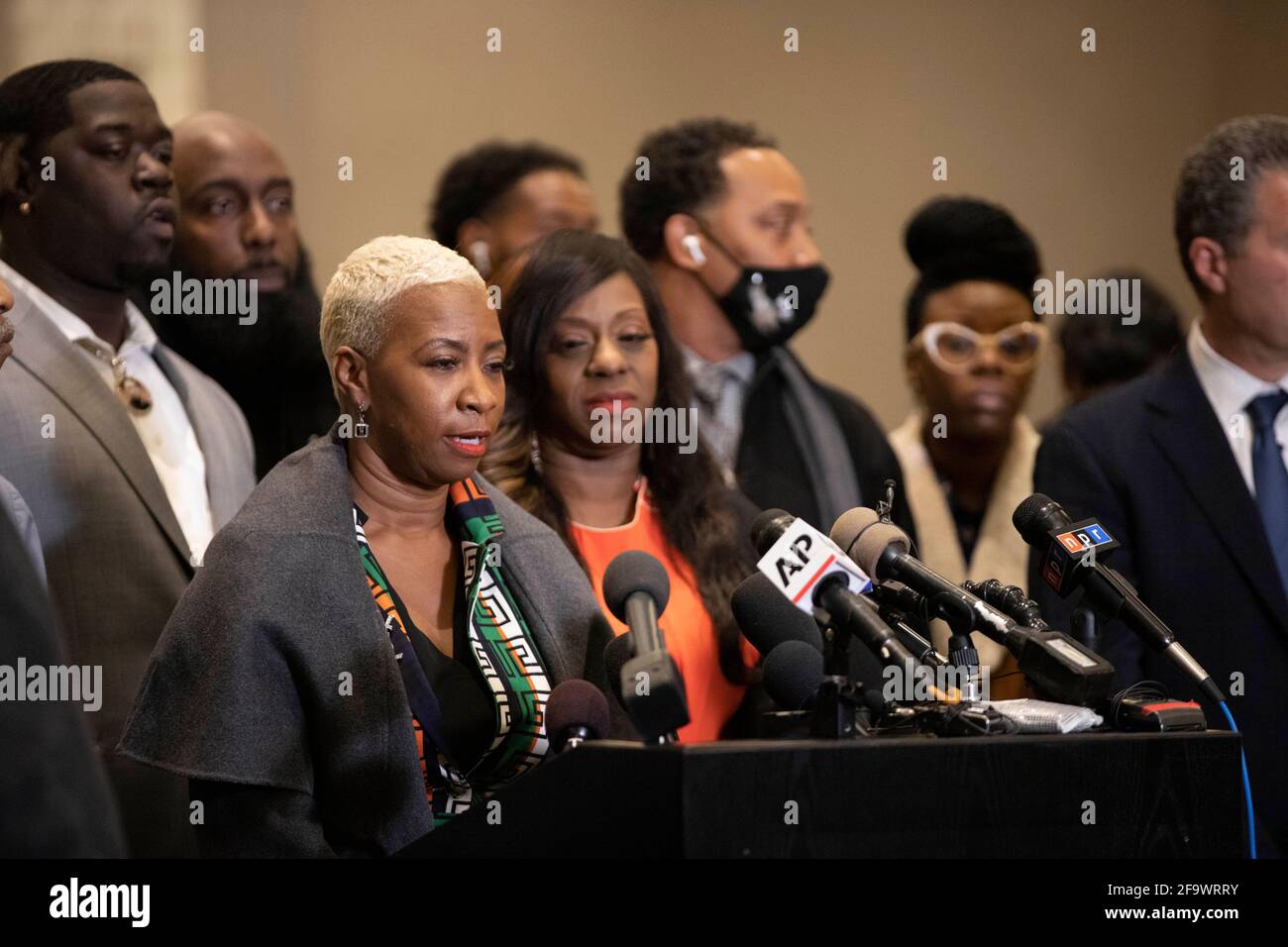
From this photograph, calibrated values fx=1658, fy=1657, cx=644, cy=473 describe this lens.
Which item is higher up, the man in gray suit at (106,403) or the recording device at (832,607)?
the man in gray suit at (106,403)

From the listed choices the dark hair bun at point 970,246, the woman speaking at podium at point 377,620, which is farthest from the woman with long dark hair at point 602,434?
the dark hair bun at point 970,246

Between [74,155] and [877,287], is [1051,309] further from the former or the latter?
[74,155]

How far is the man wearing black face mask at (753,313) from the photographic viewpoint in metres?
Answer: 4.24

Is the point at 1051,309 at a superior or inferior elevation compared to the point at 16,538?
superior

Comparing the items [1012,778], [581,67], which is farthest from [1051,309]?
[1012,778]

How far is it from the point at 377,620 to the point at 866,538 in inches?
31.7

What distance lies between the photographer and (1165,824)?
83.4 inches

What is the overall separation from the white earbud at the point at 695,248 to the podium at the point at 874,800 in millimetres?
2489

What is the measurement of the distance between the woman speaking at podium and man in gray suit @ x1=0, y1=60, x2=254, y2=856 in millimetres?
602

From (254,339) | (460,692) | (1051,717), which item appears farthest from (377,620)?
(254,339)

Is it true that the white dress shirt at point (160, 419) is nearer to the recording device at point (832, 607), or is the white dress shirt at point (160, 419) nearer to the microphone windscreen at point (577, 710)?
the microphone windscreen at point (577, 710)

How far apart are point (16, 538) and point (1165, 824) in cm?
148

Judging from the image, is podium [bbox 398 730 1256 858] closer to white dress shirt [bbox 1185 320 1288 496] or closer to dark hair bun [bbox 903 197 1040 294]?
white dress shirt [bbox 1185 320 1288 496]

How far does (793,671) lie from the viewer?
2477mm
